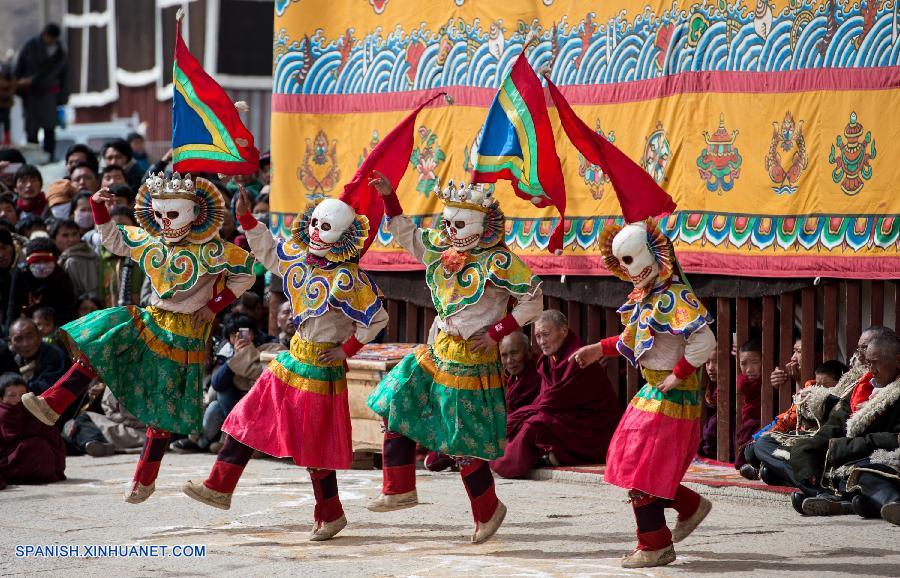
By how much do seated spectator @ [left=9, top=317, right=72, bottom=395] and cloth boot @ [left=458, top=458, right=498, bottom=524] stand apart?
4.33m


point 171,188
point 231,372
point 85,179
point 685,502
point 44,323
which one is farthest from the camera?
point 85,179

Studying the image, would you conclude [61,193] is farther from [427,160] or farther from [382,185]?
[382,185]

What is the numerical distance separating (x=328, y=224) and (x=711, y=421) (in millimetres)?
3565

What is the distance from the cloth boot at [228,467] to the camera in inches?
296

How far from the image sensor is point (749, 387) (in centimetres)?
959

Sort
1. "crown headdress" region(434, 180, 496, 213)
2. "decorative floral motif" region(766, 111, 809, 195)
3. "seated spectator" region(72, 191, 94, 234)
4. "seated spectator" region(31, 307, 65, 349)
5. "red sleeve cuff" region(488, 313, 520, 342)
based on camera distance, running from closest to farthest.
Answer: "red sleeve cuff" region(488, 313, 520, 342) → "crown headdress" region(434, 180, 496, 213) → "decorative floral motif" region(766, 111, 809, 195) → "seated spectator" region(31, 307, 65, 349) → "seated spectator" region(72, 191, 94, 234)

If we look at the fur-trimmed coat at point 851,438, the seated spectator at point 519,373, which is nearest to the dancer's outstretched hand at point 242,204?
the seated spectator at point 519,373

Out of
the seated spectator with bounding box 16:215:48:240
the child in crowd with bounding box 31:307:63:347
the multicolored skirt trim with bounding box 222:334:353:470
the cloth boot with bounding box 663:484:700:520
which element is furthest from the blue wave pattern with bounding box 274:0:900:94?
the cloth boot with bounding box 663:484:700:520

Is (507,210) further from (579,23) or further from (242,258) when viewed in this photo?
(242,258)

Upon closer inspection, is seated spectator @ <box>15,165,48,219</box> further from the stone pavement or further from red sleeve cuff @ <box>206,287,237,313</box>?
red sleeve cuff @ <box>206,287,237,313</box>

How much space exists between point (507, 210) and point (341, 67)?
6.26 feet

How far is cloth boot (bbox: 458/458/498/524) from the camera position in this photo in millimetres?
7383

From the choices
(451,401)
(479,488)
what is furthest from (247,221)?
(479,488)

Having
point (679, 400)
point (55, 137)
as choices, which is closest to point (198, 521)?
point (679, 400)
